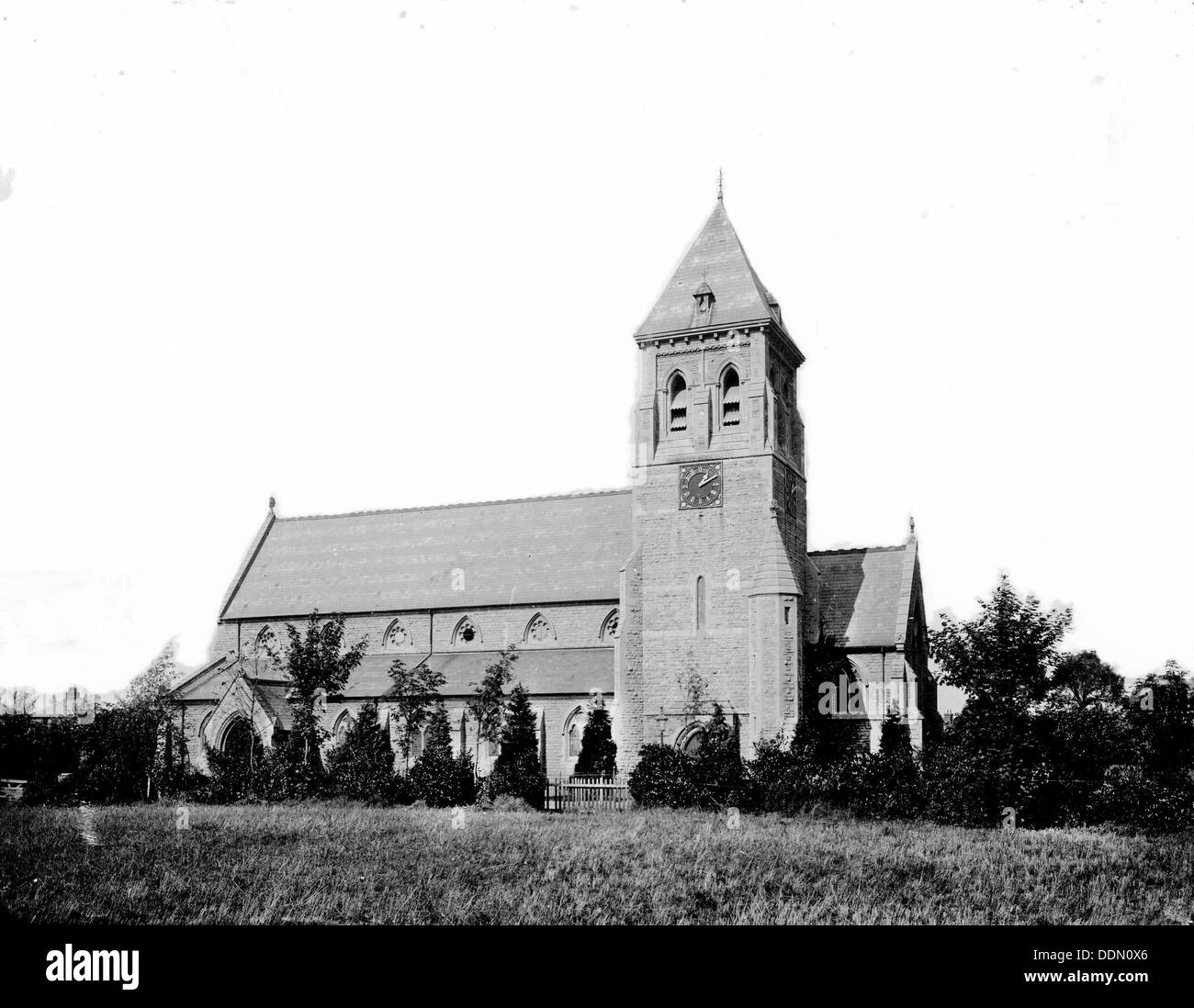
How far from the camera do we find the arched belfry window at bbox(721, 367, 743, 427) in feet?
131

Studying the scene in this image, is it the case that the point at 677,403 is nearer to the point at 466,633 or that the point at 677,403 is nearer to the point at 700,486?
→ the point at 700,486

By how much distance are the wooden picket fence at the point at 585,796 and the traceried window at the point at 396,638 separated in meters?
15.2

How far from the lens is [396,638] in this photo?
161ft

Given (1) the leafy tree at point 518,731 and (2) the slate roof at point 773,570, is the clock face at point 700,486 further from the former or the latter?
(1) the leafy tree at point 518,731

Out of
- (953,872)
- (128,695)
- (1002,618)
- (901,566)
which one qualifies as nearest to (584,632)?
(901,566)

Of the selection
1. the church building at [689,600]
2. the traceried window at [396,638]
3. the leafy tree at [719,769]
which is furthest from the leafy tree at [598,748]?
the traceried window at [396,638]

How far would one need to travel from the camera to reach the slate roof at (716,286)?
40406mm

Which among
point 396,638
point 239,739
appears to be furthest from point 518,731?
point 396,638

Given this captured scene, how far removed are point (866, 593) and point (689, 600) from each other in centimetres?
726

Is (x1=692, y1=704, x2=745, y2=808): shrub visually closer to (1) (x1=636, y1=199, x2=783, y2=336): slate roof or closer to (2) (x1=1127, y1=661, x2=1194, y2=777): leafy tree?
(2) (x1=1127, y1=661, x2=1194, y2=777): leafy tree
